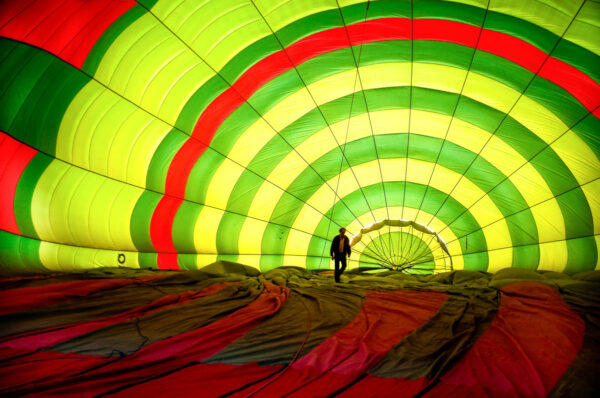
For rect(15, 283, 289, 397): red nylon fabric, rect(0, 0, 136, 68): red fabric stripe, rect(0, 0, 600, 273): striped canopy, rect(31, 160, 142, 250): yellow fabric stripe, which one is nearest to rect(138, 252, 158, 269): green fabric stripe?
rect(0, 0, 600, 273): striped canopy

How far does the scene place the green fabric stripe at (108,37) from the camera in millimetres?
3159

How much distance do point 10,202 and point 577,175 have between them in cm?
672

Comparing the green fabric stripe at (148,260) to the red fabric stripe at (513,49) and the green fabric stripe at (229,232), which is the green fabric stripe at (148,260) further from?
the red fabric stripe at (513,49)

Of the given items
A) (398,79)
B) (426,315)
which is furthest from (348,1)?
(426,315)

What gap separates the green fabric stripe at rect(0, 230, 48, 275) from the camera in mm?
3852

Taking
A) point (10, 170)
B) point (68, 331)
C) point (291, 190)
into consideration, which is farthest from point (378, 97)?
point (10, 170)

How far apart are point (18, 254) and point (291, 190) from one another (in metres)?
3.72

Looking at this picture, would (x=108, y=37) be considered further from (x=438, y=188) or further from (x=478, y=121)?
(x=438, y=188)

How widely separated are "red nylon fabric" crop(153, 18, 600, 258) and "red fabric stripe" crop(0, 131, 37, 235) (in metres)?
1.80

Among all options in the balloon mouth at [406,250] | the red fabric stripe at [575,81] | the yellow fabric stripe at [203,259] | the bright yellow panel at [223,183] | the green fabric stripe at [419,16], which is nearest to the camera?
the green fabric stripe at [419,16]

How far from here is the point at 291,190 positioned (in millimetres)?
5773

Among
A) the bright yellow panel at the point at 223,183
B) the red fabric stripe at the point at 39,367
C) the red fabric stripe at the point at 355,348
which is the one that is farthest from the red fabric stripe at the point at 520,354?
the bright yellow panel at the point at 223,183

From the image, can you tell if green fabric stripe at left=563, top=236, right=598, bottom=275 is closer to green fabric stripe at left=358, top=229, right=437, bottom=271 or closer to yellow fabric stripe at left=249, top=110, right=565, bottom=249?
yellow fabric stripe at left=249, top=110, right=565, bottom=249

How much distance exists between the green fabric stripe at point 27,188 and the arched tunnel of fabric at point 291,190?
25mm
